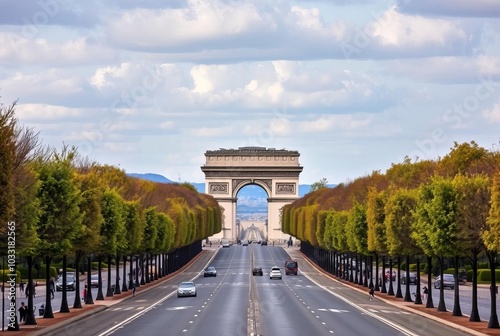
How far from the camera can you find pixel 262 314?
71625 millimetres

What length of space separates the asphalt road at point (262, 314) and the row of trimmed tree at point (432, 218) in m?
4.55

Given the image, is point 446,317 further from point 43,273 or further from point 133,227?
point 43,273

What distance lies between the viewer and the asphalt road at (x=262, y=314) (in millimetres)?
59562

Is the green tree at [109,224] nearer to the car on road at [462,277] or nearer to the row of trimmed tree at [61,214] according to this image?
the row of trimmed tree at [61,214]

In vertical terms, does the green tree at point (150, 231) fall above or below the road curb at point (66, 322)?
above

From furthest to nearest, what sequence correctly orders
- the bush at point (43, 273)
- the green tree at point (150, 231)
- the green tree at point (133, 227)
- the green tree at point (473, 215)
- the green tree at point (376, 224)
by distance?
the bush at point (43, 273), the green tree at point (150, 231), the green tree at point (133, 227), the green tree at point (376, 224), the green tree at point (473, 215)

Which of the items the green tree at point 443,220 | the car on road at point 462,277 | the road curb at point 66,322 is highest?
the green tree at point 443,220

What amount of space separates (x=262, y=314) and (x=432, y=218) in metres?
12.0

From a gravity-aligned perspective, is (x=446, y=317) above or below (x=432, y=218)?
below

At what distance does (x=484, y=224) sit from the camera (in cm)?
6656

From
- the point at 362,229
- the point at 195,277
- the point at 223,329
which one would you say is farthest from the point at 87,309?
the point at 195,277

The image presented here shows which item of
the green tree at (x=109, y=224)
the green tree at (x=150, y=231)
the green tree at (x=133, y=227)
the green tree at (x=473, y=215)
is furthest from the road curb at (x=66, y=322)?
the green tree at (x=150, y=231)

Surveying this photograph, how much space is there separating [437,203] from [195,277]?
241ft

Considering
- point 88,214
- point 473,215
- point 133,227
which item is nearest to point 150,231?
point 133,227
